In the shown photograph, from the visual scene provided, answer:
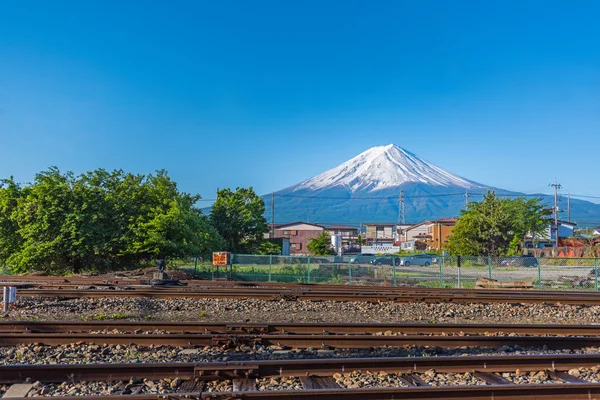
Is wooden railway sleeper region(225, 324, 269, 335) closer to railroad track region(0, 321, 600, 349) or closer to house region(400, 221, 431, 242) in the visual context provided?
railroad track region(0, 321, 600, 349)

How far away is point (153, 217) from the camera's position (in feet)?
99.0

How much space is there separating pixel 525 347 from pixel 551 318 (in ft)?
18.4

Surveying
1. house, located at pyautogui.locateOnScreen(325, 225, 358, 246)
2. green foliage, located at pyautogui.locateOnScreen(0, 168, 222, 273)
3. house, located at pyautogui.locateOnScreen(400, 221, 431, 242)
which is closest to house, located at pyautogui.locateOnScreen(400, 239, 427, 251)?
house, located at pyautogui.locateOnScreen(325, 225, 358, 246)

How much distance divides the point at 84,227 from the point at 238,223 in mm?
20867

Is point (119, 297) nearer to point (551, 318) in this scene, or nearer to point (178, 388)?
point (178, 388)

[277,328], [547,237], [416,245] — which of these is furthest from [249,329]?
[416,245]

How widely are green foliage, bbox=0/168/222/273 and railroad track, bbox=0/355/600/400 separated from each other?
70.9 feet

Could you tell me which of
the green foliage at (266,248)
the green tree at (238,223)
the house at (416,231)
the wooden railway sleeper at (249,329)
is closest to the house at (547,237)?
the house at (416,231)

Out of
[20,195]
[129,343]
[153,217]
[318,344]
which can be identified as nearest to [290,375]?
[318,344]

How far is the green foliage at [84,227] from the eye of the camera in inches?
1051

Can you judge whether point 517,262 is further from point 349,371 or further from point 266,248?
point 349,371

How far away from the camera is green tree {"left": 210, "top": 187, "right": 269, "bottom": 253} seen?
4666 centimetres

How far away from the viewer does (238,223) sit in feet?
154

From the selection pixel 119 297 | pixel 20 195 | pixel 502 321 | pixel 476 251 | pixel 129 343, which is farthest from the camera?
pixel 476 251
